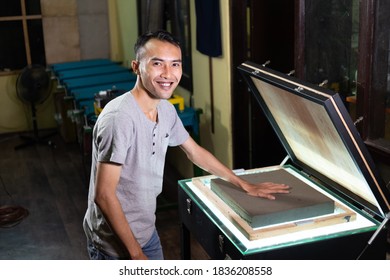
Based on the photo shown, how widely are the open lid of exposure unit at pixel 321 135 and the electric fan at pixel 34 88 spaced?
4999mm

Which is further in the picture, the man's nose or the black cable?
the black cable

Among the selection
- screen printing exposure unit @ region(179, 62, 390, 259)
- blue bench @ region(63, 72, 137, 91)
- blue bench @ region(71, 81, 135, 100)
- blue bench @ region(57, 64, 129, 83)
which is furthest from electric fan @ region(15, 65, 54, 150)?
screen printing exposure unit @ region(179, 62, 390, 259)

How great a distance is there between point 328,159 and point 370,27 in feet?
2.73

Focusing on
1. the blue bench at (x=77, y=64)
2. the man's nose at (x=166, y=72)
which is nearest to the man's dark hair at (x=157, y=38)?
the man's nose at (x=166, y=72)

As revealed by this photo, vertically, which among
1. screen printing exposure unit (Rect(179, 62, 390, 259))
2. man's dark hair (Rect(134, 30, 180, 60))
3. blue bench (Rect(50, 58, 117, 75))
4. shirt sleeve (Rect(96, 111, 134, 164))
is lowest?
blue bench (Rect(50, 58, 117, 75))

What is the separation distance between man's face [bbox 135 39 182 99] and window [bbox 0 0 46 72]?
19.3 ft

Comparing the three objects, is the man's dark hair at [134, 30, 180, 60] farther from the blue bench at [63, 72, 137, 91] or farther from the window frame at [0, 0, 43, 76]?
the window frame at [0, 0, 43, 76]

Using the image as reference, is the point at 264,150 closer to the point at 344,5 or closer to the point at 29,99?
the point at 344,5

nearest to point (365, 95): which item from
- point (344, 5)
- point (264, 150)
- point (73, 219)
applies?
point (344, 5)

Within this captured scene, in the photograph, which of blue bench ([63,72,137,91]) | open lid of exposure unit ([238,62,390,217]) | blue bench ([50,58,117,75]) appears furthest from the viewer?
blue bench ([50,58,117,75])

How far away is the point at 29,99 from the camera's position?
23.9 ft

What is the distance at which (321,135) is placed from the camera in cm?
231

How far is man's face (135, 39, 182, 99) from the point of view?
2.23 m

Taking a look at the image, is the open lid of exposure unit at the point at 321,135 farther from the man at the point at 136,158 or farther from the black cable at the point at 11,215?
the black cable at the point at 11,215
